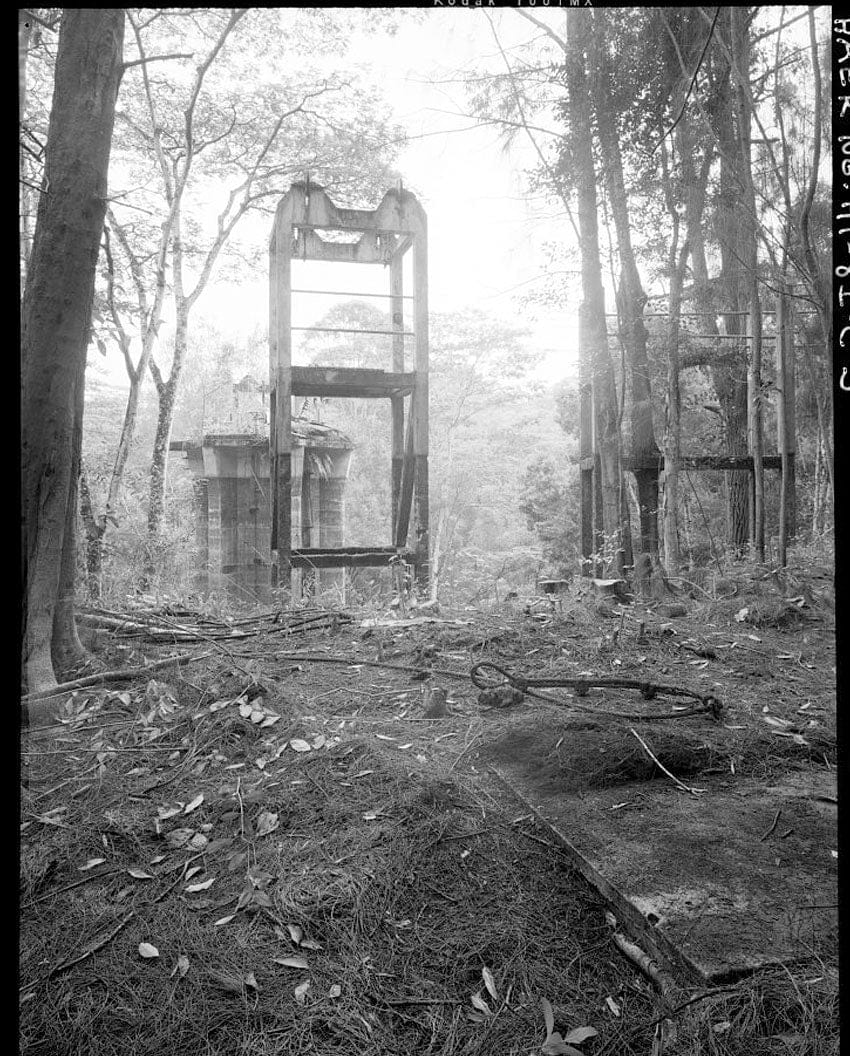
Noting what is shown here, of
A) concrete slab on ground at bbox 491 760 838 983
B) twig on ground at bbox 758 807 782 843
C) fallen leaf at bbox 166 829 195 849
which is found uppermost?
twig on ground at bbox 758 807 782 843

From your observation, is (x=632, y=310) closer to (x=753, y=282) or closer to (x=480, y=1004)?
(x=753, y=282)

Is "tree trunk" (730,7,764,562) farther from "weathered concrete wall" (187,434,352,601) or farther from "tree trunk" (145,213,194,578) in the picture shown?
"weathered concrete wall" (187,434,352,601)

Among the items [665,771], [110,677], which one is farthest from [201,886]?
[110,677]

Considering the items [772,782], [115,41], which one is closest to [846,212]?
[772,782]

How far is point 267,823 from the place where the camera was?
2771 millimetres

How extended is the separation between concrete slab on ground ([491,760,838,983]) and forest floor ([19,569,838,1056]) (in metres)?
0.01

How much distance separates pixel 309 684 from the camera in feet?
15.6

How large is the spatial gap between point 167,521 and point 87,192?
9.65m

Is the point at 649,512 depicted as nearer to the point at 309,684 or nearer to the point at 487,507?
the point at 309,684

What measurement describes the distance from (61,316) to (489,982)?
3.80m

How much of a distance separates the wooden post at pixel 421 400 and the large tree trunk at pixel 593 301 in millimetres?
2190

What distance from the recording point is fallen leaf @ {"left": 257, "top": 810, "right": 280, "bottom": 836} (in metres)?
2.73

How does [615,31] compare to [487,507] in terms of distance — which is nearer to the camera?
[615,31]

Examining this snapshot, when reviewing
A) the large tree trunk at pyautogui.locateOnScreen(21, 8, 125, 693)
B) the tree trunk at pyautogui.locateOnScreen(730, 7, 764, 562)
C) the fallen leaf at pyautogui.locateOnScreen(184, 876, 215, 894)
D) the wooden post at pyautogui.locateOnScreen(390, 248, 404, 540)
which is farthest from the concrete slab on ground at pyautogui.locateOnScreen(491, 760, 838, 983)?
the wooden post at pyautogui.locateOnScreen(390, 248, 404, 540)
